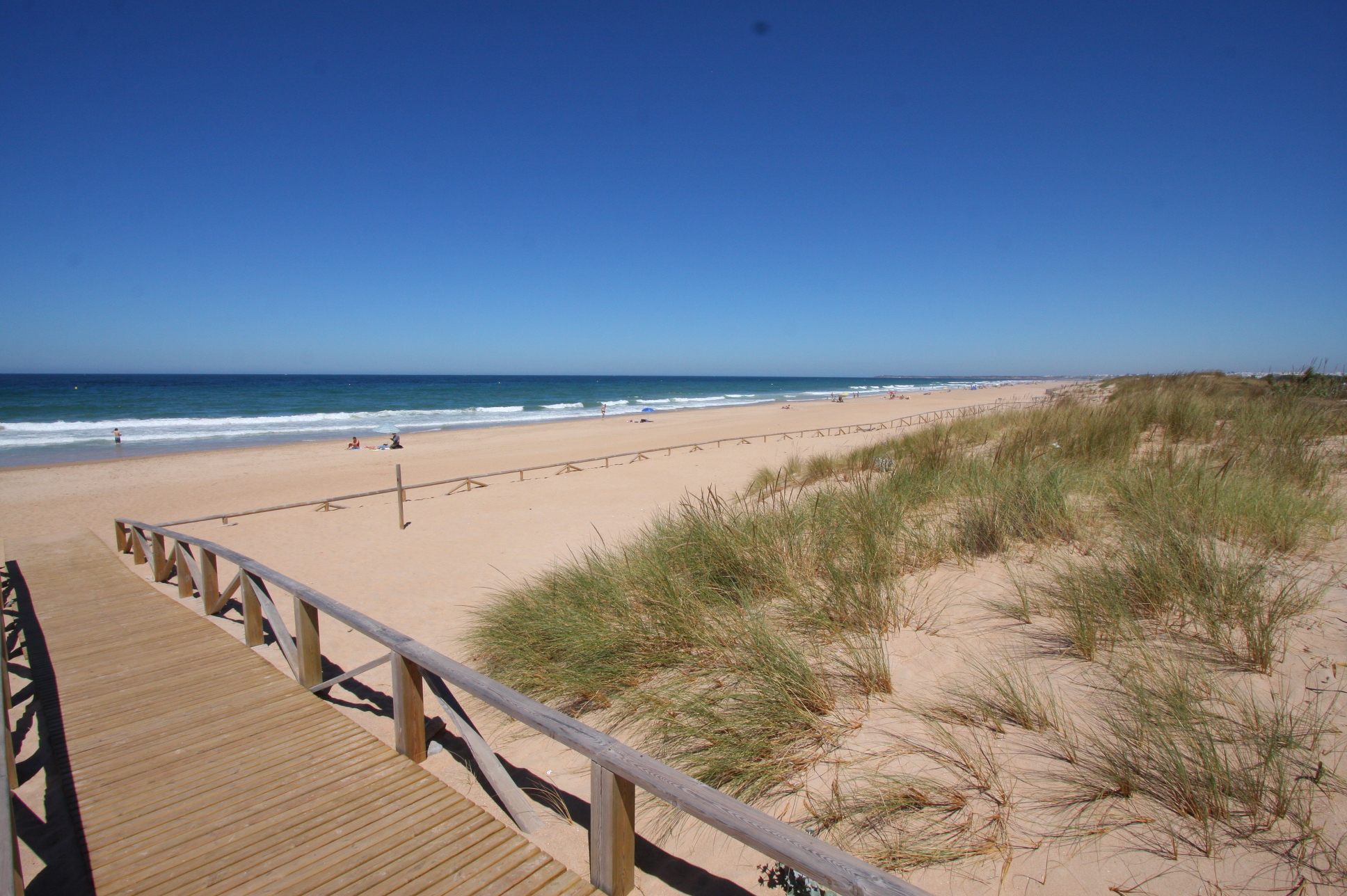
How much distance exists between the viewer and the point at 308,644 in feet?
13.5

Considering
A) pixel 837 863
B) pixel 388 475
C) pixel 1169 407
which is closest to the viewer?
pixel 837 863

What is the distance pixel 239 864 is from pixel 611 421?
33.1 m

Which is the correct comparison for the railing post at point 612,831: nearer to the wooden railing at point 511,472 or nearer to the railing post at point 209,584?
the railing post at point 209,584

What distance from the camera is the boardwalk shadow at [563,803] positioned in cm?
248

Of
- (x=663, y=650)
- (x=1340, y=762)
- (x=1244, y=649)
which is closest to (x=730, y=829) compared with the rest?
(x=663, y=650)

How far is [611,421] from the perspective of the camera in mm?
35375

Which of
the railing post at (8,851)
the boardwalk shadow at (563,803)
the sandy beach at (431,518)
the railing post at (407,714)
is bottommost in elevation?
the sandy beach at (431,518)

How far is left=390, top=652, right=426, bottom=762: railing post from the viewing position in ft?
10.8

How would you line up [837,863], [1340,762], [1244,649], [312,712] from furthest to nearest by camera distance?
[312,712]
[1244,649]
[1340,762]
[837,863]

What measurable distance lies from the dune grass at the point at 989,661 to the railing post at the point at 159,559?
Result: 475 centimetres

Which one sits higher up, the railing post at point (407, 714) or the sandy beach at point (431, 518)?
the railing post at point (407, 714)

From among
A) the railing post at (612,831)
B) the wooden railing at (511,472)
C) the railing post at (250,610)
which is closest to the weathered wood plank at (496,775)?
the railing post at (612,831)

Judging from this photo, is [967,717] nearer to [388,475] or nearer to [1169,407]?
[1169,407]

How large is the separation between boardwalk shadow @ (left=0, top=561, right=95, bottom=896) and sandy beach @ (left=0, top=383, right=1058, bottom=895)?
1382 mm
